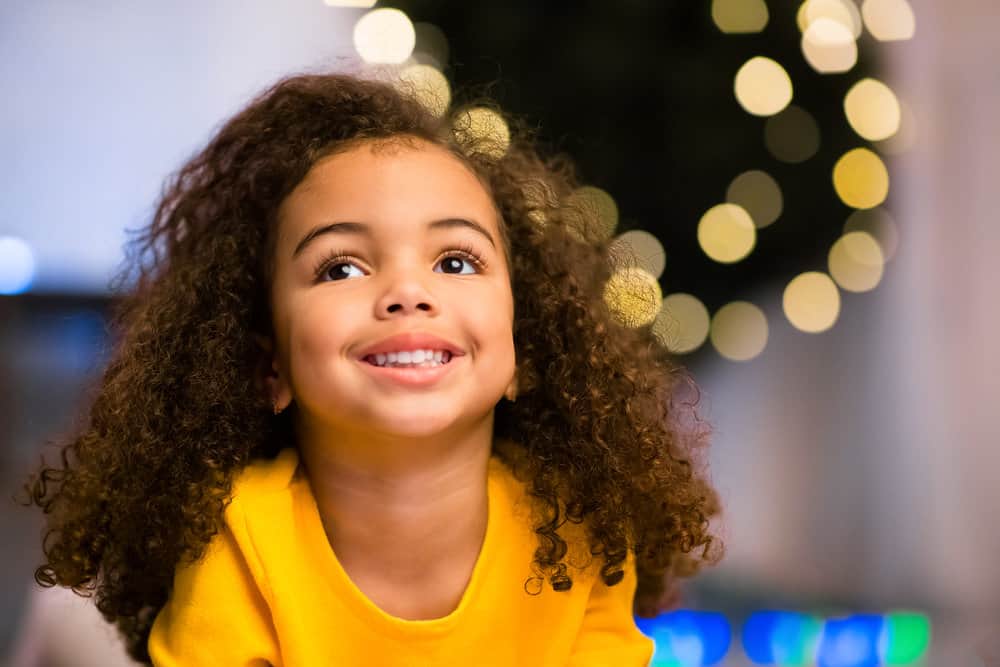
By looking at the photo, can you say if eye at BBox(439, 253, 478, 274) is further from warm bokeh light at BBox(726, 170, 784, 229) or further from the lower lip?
warm bokeh light at BBox(726, 170, 784, 229)

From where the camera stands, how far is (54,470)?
109 centimetres

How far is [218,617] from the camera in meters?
0.96

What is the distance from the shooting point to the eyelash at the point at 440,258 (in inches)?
38.3

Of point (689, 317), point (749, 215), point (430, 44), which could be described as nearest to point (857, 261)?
point (749, 215)

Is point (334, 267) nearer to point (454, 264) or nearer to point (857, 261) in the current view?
point (454, 264)

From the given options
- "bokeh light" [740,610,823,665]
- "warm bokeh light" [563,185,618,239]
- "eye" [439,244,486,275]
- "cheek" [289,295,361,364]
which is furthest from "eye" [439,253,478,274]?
"bokeh light" [740,610,823,665]

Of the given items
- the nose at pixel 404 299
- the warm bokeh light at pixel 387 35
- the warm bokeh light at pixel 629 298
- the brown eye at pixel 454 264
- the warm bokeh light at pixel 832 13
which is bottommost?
the nose at pixel 404 299

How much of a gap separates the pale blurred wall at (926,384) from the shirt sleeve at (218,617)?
4.18ft

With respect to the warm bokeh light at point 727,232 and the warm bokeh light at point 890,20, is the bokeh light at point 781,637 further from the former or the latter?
the warm bokeh light at point 890,20

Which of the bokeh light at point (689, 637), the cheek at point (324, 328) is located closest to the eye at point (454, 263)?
the cheek at point (324, 328)

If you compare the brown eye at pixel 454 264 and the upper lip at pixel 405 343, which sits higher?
the brown eye at pixel 454 264

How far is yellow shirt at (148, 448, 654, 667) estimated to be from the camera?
967mm

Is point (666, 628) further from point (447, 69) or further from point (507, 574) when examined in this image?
point (447, 69)

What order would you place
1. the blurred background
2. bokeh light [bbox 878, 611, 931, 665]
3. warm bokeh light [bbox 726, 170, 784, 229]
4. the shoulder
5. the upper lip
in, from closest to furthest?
the upper lip, the shoulder, bokeh light [bbox 878, 611, 931, 665], the blurred background, warm bokeh light [bbox 726, 170, 784, 229]
